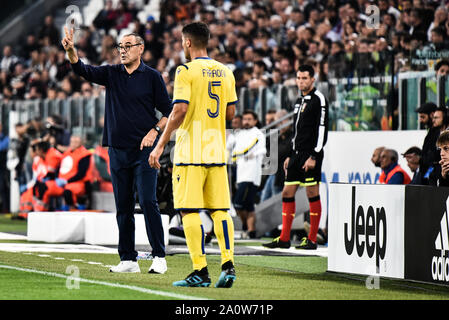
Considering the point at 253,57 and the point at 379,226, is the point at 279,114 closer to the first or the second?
the point at 253,57

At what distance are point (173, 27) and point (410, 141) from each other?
13.1 m

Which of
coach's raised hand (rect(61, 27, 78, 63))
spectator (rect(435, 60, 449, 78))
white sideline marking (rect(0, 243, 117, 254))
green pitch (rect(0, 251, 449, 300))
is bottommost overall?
white sideline marking (rect(0, 243, 117, 254))

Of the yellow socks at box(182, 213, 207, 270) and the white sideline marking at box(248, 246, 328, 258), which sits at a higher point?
the yellow socks at box(182, 213, 207, 270)

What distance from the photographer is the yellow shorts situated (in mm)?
8688

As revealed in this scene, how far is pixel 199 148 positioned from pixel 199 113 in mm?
283

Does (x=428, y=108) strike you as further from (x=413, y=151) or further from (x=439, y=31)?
(x=439, y=31)

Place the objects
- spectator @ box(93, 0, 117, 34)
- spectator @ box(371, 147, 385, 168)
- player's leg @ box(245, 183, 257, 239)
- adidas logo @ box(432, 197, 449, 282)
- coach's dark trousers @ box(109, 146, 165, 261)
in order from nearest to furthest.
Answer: adidas logo @ box(432, 197, 449, 282), coach's dark trousers @ box(109, 146, 165, 261), spectator @ box(371, 147, 385, 168), player's leg @ box(245, 183, 257, 239), spectator @ box(93, 0, 117, 34)

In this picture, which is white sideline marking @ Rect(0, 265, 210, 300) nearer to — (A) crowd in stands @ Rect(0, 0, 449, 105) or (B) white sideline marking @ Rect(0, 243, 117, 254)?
(B) white sideline marking @ Rect(0, 243, 117, 254)

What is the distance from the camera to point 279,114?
57.2 ft

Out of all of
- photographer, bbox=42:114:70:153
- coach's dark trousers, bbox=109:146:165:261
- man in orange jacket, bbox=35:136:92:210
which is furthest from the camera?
photographer, bbox=42:114:70:153

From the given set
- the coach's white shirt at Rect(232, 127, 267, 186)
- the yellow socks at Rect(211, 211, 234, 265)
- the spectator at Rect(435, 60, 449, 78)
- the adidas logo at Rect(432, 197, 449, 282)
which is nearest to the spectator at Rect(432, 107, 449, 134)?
the spectator at Rect(435, 60, 449, 78)

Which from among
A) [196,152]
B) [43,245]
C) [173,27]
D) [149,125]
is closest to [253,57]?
[173,27]

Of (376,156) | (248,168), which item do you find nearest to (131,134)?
(376,156)
